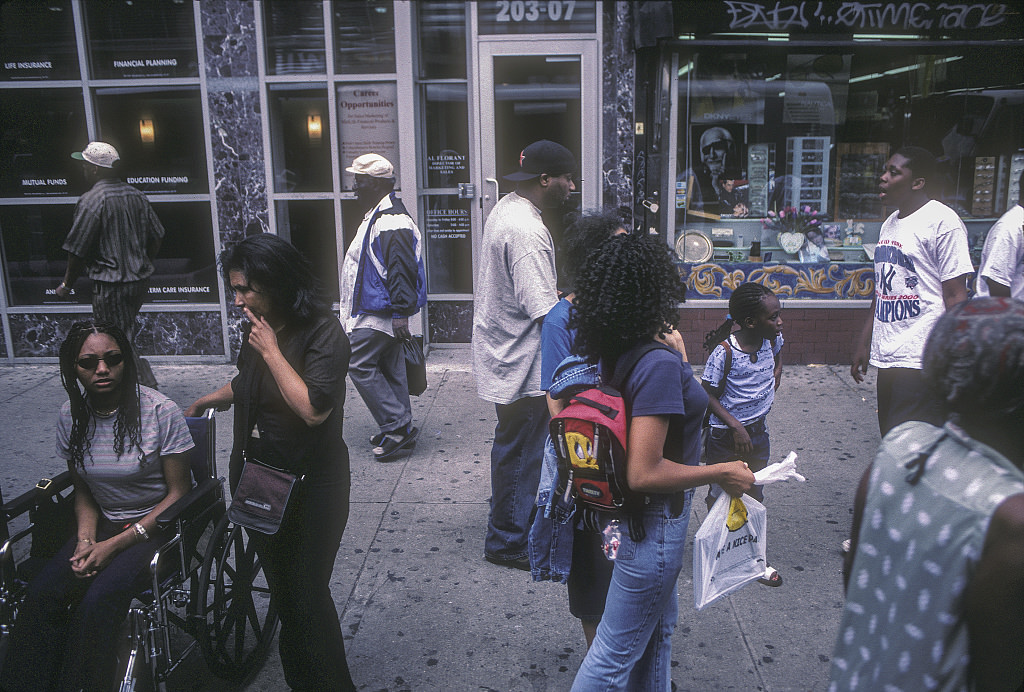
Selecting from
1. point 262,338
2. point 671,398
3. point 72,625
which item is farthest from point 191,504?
point 671,398

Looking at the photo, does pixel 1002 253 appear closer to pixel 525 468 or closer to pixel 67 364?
pixel 525 468

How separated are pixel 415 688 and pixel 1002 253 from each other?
3.84 meters

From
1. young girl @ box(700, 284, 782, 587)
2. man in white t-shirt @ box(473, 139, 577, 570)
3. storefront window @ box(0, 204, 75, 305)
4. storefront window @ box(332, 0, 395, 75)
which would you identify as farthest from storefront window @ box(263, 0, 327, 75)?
young girl @ box(700, 284, 782, 587)

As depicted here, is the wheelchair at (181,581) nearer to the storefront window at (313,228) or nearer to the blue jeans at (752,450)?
the blue jeans at (752,450)

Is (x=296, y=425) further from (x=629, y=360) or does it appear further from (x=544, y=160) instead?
(x=544, y=160)

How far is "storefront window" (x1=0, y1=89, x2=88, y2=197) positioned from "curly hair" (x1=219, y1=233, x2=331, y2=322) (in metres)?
5.97

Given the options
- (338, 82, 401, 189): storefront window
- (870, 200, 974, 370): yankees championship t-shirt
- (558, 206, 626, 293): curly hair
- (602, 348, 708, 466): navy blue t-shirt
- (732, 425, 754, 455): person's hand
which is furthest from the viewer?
(338, 82, 401, 189): storefront window

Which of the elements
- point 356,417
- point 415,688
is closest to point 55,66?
point 356,417

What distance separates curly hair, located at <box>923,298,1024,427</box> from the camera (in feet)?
5.08

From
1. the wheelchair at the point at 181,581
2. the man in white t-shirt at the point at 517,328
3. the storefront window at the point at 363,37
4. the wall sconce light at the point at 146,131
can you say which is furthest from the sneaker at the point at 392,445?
the wall sconce light at the point at 146,131

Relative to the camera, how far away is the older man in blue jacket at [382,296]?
5.13 m

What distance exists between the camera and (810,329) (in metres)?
7.31

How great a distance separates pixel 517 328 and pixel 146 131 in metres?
5.41

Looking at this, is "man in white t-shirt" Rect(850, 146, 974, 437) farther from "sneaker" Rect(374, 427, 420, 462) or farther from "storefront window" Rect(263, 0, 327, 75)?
"storefront window" Rect(263, 0, 327, 75)
